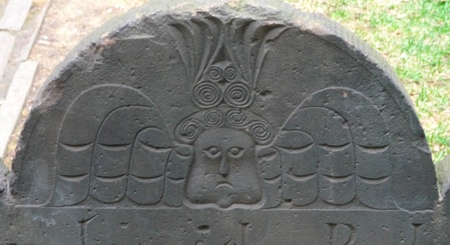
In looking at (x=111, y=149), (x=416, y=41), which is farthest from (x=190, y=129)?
(x=416, y=41)

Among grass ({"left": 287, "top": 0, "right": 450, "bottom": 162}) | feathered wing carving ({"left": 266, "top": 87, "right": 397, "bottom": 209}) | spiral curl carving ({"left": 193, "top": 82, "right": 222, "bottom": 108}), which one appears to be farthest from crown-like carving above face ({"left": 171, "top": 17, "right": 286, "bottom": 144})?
grass ({"left": 287, "top": 0, "right": 450, "bottom": 162})

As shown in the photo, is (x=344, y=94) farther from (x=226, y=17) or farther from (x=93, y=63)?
(x=93, y=63)

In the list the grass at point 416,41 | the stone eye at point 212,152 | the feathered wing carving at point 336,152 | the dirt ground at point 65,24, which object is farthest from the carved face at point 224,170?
the dirt ground at point 65,24

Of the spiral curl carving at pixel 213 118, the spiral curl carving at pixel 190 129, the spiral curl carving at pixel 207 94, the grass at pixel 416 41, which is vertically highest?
the grass at pixel 416 41

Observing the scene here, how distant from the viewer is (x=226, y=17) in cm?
293

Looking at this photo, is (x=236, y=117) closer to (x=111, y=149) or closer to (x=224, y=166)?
(x=224, y=166)

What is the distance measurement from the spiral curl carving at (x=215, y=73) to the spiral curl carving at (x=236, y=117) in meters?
0.14

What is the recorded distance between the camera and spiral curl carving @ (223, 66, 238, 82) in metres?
3.02

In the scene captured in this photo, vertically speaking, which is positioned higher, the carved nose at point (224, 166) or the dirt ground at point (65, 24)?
the dirt ground at point (65, 24)

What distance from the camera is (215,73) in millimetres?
3029

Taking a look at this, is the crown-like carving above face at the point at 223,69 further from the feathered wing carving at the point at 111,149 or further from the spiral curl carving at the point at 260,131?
the feathered wing carving at the point at 111,149

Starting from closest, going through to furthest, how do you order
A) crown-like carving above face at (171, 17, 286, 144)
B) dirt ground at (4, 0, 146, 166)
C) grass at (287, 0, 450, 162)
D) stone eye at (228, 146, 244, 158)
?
crown-like carving above face at (171, 17, 286, 144)
stone eye at (228, 146, 244, 158)
grass at (287, 0, 450, 162)
dirt ground at (4, 0, 146, 166)

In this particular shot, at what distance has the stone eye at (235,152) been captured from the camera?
3.18 m

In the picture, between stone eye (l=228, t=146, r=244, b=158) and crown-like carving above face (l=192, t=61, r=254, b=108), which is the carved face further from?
crown-like carving above face (l=192, t=61, r=254, b=108)
